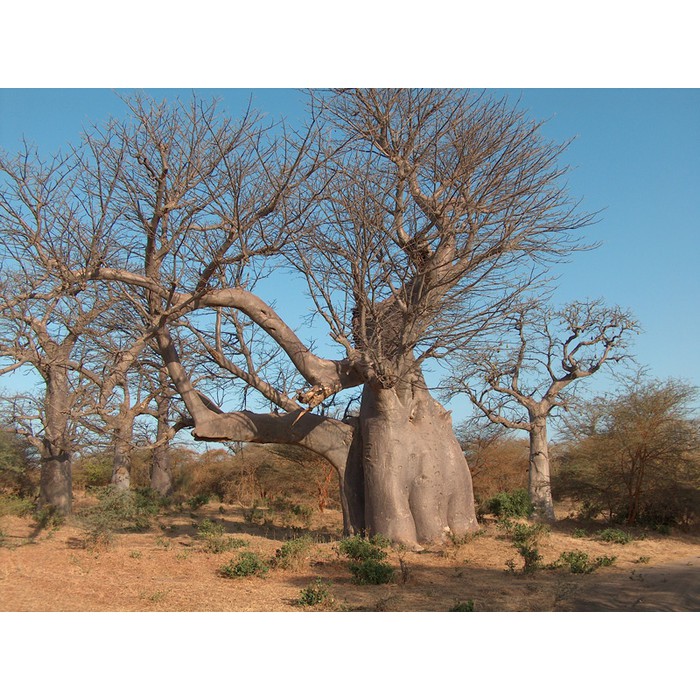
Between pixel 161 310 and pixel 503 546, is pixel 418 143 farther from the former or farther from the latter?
pixel 503 546

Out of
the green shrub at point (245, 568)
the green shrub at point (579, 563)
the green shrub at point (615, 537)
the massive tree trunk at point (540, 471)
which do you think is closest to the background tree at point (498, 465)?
the massive tree trunk at point (540, 471)

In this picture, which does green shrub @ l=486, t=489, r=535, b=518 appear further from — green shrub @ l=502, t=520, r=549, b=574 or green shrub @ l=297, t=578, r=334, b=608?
green shrub @ l=297, t=578, r=334, b=608

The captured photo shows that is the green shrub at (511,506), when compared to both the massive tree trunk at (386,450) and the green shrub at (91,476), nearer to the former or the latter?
the massive tree trunk at (386,450)

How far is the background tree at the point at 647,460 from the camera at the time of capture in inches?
504

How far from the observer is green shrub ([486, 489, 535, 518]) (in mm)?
13016

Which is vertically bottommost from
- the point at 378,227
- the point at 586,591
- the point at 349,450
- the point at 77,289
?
the point at 586,591

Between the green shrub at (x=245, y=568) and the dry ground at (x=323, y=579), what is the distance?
71mm

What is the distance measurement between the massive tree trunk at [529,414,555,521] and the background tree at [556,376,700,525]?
650 millimetres

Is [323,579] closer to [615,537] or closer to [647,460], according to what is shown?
[615,537]

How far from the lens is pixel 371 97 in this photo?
876cm

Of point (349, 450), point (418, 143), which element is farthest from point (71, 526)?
point (418, 143)

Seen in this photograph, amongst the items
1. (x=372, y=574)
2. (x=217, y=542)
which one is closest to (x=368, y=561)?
(x=372, y=574)

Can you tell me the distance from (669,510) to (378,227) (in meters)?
8.73

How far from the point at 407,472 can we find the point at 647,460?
613cm
